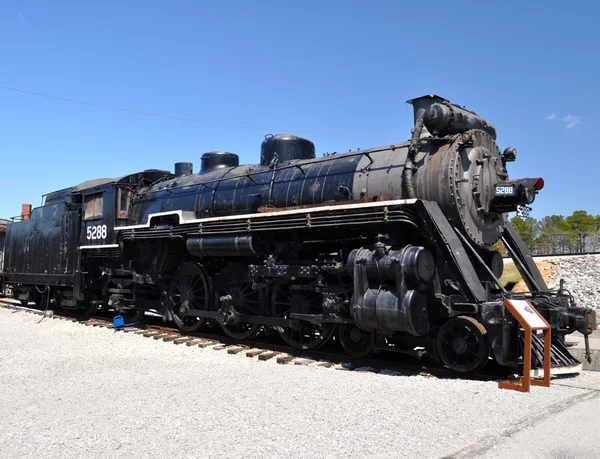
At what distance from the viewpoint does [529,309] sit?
19.7 feet

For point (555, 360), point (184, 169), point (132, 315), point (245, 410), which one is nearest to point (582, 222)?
point (184, 169)

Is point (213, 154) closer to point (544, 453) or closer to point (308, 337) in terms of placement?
point (308, 337)

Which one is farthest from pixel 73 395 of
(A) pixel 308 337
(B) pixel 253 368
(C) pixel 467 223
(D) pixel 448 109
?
(D) pixel 448 109

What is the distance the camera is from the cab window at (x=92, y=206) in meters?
13.1

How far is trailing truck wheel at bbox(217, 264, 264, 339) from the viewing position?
Result: 9.86m

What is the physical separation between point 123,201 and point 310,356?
6.78 metres

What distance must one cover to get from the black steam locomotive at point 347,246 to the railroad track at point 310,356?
0.20m

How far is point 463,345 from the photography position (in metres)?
6.98

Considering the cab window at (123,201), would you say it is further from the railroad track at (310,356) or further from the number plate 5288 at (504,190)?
the number plate 5288 at (504,190)

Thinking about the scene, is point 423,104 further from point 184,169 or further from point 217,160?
point 184,169

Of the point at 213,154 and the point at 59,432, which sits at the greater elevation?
the point at 213,154

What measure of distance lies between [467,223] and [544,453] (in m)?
4.09

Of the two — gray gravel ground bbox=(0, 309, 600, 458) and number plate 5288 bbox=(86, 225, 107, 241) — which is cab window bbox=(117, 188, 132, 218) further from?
gray gravel ground bbox=(0, 309, 600, 458)

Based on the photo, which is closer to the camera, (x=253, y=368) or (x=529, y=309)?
(x=529, y=309)
